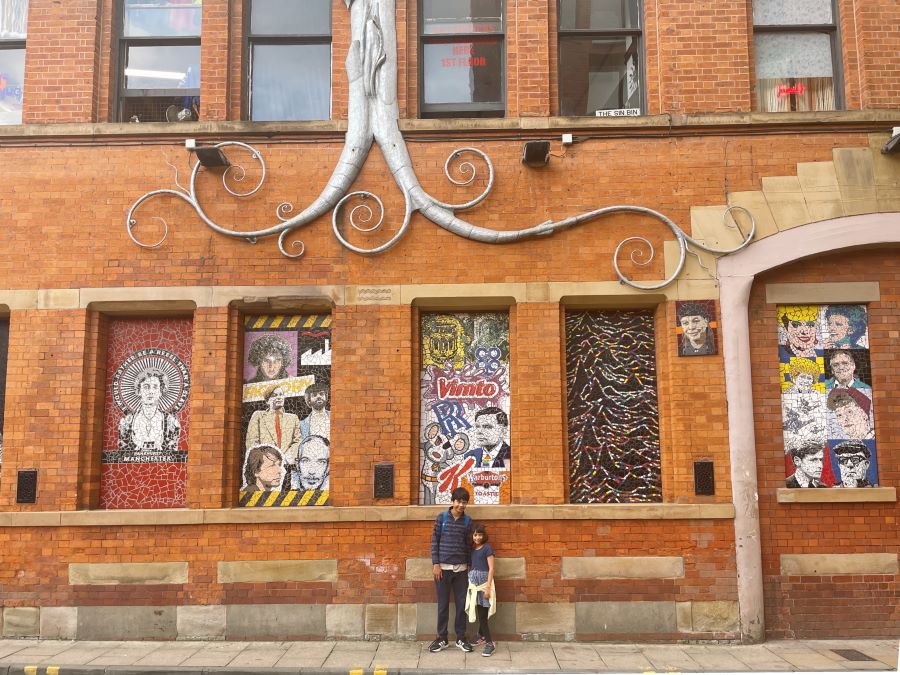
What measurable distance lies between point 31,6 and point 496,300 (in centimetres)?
713

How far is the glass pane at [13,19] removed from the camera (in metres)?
10.3

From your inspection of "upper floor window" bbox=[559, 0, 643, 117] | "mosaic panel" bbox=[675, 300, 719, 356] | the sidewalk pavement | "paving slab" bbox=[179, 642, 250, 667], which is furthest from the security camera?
"paving slab" bbox=[179, 642, 250, 667]

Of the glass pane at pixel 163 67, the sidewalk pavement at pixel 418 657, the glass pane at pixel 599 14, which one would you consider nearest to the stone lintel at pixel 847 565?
the sidewalk pavement at pixel 418 657

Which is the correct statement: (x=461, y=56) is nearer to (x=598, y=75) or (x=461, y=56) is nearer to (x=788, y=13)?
(x=598, y=75)

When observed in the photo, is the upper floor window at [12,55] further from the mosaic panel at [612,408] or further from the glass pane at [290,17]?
the mosaic panel at [612,408]

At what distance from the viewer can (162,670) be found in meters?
7.70

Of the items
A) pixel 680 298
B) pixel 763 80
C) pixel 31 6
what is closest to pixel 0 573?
pixel 31 6

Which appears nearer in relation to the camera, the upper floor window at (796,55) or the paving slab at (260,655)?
the paving slab at (260,655)

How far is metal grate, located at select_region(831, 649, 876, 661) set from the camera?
26.5ft

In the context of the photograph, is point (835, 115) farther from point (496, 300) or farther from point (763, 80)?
point (496, 300)

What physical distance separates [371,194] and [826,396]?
611 cm

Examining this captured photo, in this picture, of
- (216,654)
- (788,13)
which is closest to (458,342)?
(216,654)

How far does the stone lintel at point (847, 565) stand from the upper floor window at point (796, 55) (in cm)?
557

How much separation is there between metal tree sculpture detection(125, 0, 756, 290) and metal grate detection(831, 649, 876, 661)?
4470 mm
